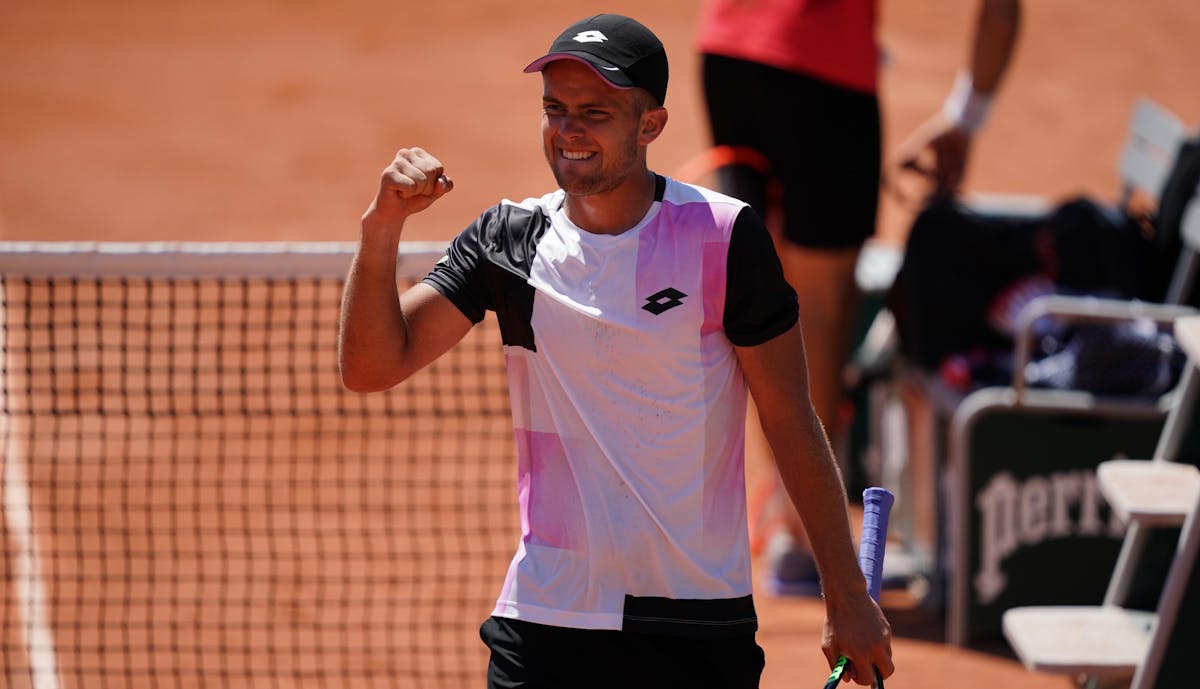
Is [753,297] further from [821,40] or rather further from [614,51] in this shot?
[821,40]

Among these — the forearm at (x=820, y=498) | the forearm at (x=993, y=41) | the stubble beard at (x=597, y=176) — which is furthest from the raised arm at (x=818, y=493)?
the forearm at (x=993, y=41)

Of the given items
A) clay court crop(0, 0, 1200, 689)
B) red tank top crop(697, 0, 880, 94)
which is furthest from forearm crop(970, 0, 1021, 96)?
clay court crop(0, 0, 1200, 689)

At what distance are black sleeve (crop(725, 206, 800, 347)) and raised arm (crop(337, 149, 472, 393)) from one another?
1.80 ft

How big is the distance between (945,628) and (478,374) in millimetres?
2680

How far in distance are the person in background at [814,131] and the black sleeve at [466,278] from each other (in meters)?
2.96

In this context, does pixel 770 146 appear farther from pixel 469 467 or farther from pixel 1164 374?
pixel 469 467

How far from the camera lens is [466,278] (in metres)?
3.28

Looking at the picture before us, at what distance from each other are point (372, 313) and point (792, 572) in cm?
351

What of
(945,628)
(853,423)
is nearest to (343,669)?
(945,628)

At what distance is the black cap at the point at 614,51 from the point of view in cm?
298

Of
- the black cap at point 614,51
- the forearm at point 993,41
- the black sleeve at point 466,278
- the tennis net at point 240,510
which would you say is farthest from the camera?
the forearm at point 993,41

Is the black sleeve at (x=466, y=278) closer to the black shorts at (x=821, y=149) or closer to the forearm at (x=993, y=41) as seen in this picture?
the black shorts at (x=821, y=149)

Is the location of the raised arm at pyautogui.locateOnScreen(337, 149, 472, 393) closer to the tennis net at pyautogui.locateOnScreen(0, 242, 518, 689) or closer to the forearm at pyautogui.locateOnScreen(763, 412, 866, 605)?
the forearm at pyautogui.locateOnScreen(763, 412, 866, 605)

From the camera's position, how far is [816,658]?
5715mm
